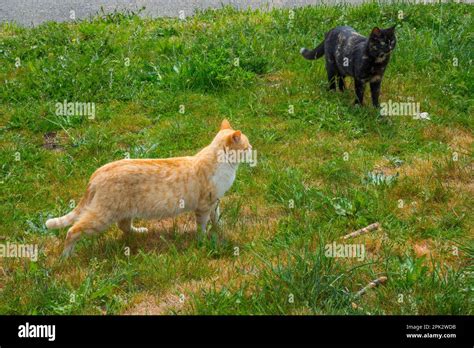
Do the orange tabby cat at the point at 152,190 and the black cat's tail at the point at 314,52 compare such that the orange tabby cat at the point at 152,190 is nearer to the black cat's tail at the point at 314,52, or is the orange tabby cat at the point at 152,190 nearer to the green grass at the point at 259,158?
the green grass at the point at 259,158

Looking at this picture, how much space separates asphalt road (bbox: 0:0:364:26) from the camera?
36.8 feet

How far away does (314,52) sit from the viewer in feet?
30.7

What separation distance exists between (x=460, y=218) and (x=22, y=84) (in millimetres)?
6099

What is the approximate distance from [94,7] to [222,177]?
6687 mm

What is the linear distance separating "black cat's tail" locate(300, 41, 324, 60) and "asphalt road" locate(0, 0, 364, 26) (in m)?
2.32

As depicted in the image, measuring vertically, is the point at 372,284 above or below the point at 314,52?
below

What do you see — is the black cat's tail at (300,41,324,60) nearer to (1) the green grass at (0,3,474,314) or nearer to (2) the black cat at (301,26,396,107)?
(2) the black cat at (301,26,396,107)

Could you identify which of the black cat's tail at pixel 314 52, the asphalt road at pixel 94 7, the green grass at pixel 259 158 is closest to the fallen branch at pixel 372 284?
the green grass at pixel 259 158

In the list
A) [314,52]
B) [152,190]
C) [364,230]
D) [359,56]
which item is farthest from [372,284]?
[314,52]

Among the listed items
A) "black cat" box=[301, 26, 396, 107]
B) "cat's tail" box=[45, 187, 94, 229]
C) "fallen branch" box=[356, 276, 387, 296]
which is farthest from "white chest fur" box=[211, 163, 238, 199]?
"black cat" box=[301, 26, 396, 107]

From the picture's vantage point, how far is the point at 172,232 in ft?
20.0

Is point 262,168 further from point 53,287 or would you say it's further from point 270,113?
point 53,287

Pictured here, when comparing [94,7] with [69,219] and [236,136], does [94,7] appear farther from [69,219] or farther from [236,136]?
[69,219]

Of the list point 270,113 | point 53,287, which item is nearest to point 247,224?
point 53,287
